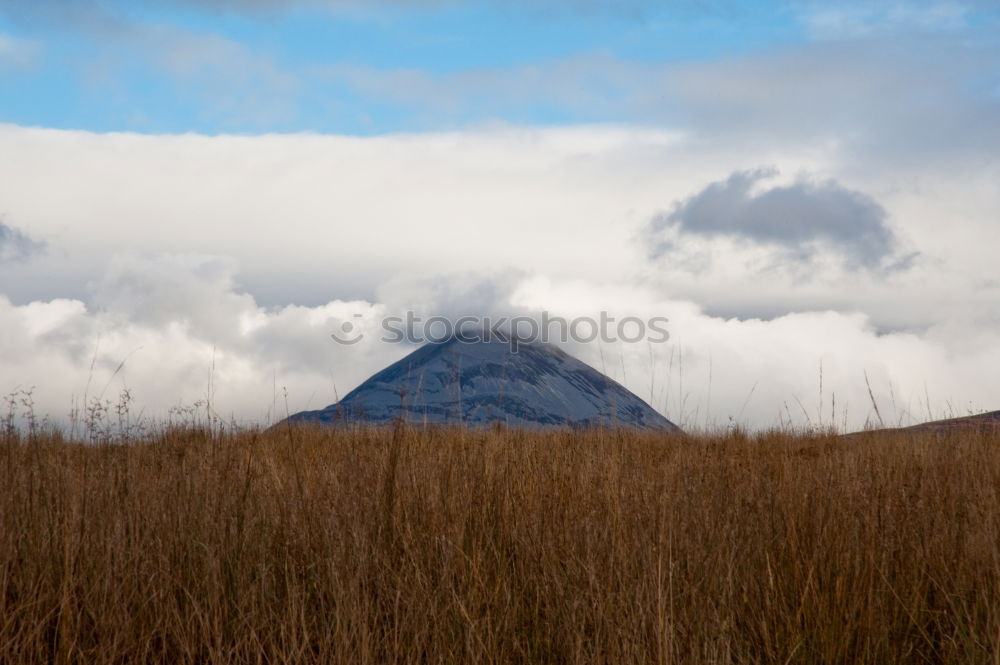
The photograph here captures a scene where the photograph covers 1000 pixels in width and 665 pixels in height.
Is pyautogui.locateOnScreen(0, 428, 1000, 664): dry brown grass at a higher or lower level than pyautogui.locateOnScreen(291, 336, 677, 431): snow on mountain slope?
lower

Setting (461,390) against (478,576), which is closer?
(478,576)

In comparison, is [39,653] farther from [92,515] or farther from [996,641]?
[996,641]

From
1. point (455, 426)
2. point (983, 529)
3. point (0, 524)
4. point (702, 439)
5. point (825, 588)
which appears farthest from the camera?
point (455, 426)

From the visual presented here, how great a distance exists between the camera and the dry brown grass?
8.62 feet

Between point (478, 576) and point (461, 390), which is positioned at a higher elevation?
point (461, 390)

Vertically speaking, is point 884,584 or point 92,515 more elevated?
point 92,515

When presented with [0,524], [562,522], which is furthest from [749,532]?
[0,524]

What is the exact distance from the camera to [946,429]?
9.35 m

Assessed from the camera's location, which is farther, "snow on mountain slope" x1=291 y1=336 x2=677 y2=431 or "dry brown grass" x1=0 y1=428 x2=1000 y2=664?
"snow on mountain slope" x1=291 y1=336 x2=677 y2=431

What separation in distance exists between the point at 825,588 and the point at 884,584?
42 cm

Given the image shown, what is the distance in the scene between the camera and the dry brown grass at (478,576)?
263 centimetres

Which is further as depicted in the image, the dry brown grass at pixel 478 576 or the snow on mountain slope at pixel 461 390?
the snow on mountain slope at pixel 461 390

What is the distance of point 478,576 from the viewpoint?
114 inches

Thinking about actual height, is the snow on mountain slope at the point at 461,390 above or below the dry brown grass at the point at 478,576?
above
